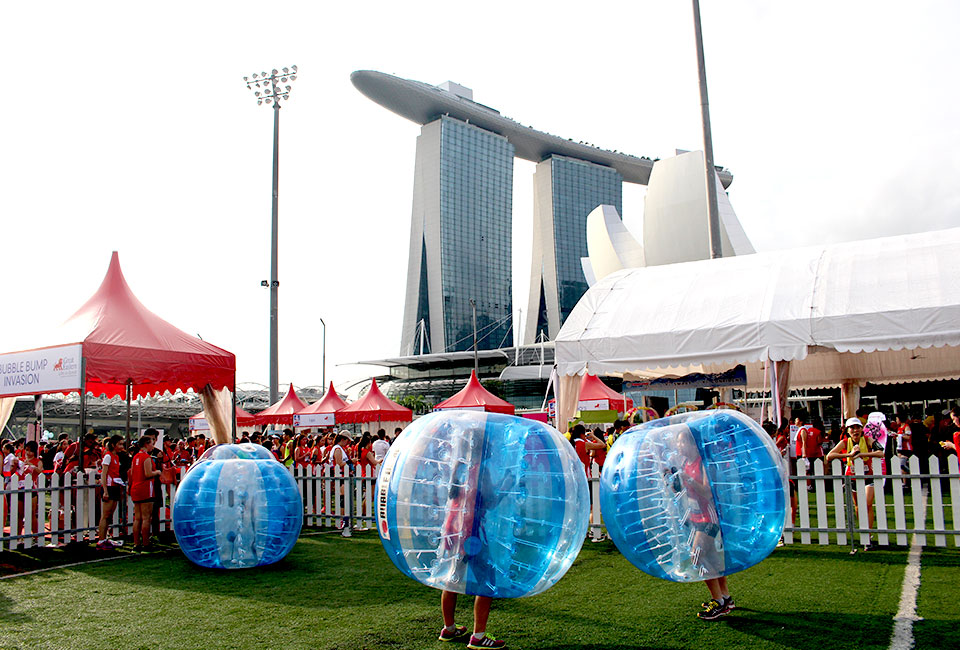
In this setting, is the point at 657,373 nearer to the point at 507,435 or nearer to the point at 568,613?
the point at 568,613

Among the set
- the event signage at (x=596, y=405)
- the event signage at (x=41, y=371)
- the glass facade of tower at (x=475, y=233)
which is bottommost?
the event signage at (x=596, y=405)

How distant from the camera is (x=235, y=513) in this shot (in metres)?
7.99

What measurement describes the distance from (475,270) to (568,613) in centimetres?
9597

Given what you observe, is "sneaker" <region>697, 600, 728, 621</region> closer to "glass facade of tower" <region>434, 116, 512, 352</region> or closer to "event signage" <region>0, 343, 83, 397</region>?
"event signage" <region>0, 343, 83, 397</region>

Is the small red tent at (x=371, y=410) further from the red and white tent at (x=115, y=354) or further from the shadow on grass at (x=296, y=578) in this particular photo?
the shadow on grass at (x=296, y=578)

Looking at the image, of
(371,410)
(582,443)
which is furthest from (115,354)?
(371,410)

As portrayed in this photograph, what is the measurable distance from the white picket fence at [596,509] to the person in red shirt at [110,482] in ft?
0.87

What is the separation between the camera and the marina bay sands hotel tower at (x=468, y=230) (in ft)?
324

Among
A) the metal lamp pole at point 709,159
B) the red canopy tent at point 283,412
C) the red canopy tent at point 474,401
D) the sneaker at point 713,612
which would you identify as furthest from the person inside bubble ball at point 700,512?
the red canopy tent at point 283,412

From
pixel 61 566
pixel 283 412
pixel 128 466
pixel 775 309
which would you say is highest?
pixel 775 309

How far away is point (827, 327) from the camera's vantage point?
11633 mm

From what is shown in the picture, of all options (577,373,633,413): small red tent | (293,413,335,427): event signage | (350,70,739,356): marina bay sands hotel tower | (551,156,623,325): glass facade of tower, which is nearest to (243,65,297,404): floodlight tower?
(293,413,335,427): event signage

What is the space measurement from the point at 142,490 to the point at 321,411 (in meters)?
16.6

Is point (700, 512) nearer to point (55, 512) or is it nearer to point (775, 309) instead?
point (775, 309)
